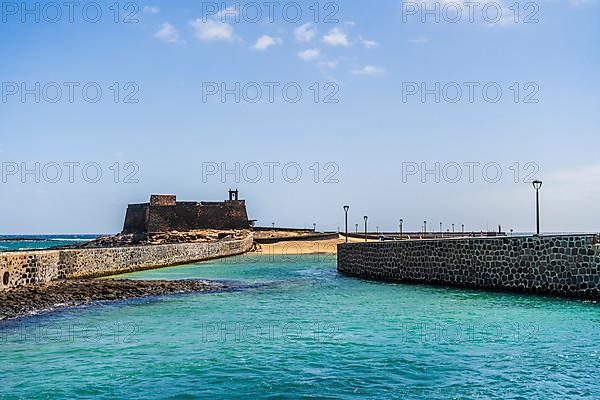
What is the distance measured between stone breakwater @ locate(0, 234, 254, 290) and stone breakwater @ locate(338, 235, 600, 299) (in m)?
12.4

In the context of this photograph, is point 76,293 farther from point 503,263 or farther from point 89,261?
point 503,263

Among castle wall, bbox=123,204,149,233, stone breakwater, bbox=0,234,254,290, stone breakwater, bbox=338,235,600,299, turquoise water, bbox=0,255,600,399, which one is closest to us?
turquoise water, bbox=0,255,600,399

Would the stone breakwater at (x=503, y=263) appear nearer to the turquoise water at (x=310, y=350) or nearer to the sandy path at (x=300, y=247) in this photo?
the turquoise water at (x=310, y=350)

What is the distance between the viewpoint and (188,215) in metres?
70.9

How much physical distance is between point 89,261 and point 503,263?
1743 cm

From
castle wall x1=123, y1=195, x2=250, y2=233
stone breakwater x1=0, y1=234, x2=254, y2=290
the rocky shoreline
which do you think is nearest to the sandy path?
stone breakwater x1=0, y1=234, x2=254, y2=290

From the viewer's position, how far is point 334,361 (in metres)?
10.1

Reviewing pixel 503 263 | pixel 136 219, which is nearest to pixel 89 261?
pixel 503 263

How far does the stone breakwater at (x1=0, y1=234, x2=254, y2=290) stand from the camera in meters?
20.2

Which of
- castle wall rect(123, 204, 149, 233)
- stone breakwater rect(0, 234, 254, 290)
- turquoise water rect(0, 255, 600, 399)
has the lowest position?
turquoise water rect(0, 255, 600, 399)

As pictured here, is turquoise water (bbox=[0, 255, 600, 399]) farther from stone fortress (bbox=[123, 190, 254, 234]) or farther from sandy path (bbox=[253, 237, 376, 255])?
stone fortress (bbox=[123, 190, 254, 234])

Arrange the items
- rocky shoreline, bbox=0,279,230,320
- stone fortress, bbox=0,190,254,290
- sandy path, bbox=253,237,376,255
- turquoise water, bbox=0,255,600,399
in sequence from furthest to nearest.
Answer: sandy path, bbox=253,237,376,255, stone fortress, bbox=0,190,254,290, rocky shoreline, bbox=0,279,230,320, turquoise water, bbox=0,255,600,399

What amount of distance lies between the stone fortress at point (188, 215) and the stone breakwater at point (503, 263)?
1790 inches

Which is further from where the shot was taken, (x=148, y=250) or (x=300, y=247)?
(x=300, y=247)
